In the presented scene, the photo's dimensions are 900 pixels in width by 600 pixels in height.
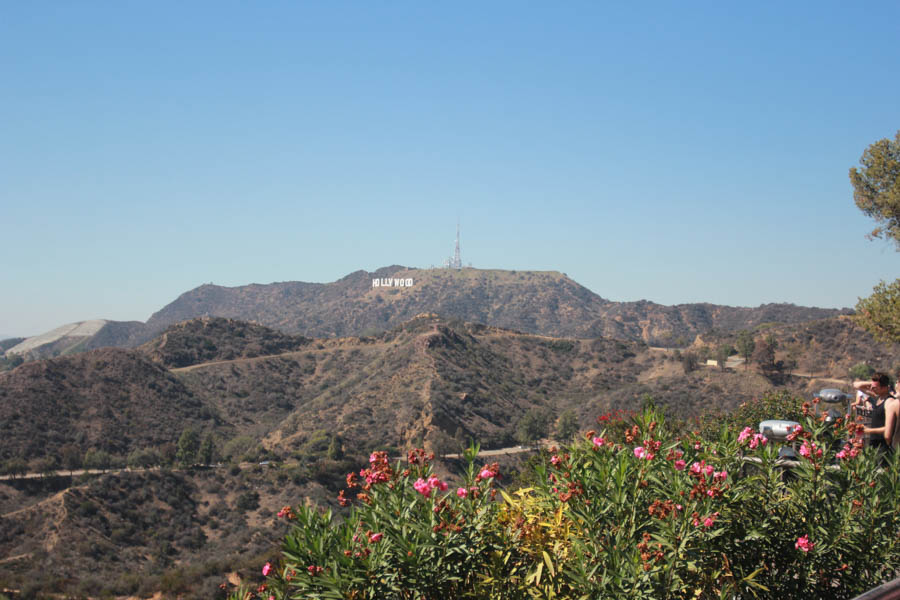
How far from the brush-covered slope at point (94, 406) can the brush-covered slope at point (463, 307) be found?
66107 millimetres

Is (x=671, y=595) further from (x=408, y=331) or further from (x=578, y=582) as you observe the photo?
(x=408, y=331)

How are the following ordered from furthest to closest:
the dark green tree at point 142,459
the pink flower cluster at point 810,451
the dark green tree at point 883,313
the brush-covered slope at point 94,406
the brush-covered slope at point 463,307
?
the brush-covered slope at point 463,307 → the brush-covered slope at point 94,406 → the dark green tree at point 142,459 → the dark green tree at point 883,313 → the pink flower cluster at point 810,451

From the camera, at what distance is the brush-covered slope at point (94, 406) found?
40.0 metres

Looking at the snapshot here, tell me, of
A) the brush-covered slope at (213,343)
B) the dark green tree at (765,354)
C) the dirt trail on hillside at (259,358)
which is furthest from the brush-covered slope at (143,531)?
the dark green tree at (765,354)

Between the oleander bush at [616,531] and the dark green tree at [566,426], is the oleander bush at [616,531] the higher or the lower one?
the higher one

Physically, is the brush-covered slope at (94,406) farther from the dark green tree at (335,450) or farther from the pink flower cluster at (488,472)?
the pink flower cluster at (488,472)

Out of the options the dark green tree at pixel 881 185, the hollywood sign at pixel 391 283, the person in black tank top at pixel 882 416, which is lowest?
the person in black tank top at pixel 882 416

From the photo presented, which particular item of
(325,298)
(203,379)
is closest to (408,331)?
(203,379)

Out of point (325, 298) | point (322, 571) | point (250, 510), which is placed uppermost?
point (325, 298)

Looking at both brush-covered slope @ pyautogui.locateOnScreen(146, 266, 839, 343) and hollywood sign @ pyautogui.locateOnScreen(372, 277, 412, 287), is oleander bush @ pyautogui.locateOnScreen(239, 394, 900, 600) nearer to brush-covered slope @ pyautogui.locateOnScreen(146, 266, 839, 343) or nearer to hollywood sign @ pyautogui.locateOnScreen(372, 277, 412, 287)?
brush-covered slope @ pyautogui.locateOnScreen(146, 266, 839, 343)

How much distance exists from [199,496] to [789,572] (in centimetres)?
3512

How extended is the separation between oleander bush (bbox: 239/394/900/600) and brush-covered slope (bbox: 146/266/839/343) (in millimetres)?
101790

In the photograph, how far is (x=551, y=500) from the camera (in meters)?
4.04

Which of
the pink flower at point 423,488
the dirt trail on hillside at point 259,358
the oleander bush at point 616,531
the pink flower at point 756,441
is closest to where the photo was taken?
the oleander bush at point 616,531
